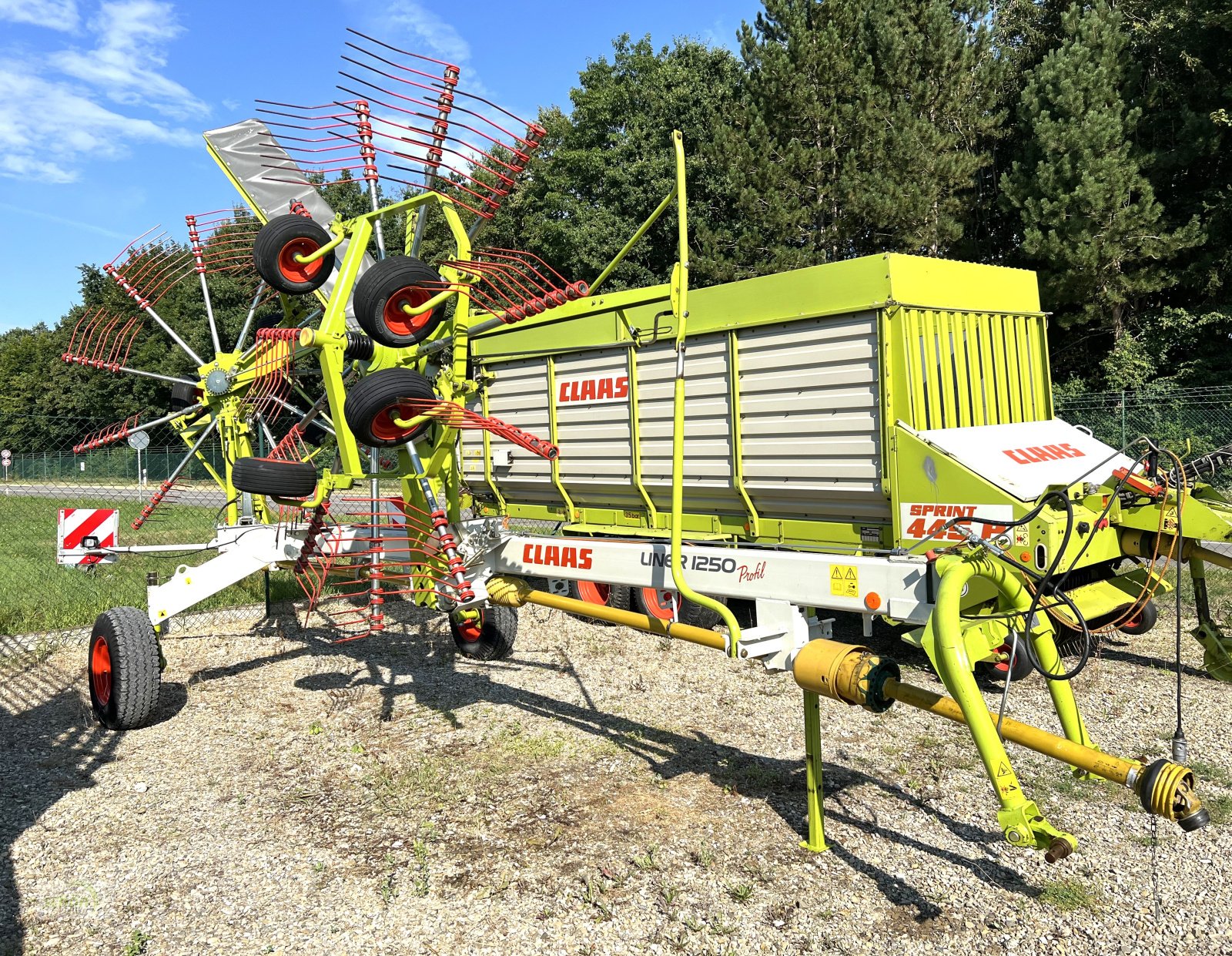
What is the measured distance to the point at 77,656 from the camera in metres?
7.69

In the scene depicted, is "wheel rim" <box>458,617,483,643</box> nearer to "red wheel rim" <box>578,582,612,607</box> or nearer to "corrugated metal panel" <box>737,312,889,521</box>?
"red wheel rim" <box>578,582,612,607</box>

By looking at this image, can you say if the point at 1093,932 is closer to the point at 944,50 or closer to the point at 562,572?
the point at 562,572

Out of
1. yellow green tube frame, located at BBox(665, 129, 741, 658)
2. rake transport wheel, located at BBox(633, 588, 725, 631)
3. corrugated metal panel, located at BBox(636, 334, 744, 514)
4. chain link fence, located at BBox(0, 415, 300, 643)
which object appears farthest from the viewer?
rake transport wheel, located at BBox(633, 588, 725, 631)

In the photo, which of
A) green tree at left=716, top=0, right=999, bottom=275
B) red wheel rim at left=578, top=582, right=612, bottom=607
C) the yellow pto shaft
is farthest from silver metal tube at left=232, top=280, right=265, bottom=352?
green tree at left=716, top=0, right=999, bottom=275

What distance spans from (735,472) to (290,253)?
11.3ft

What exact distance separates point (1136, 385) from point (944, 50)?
9351 millimetres

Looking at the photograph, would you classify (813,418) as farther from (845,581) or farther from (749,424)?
(845,581)

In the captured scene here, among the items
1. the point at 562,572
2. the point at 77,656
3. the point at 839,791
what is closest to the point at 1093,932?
the point at 839,791

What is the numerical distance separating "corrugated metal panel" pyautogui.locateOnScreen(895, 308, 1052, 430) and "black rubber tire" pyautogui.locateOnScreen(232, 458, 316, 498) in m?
3.65

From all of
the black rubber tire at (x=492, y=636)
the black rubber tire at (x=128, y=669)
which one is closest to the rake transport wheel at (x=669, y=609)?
the black rubber tire at (x=492, y=636)

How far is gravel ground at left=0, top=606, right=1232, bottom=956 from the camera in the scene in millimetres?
3439

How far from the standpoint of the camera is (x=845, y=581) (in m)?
3.68

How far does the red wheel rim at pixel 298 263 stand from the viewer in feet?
15.3

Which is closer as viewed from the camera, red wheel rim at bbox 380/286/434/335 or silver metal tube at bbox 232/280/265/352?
red wheel rim at bbox 380/286/434/335
